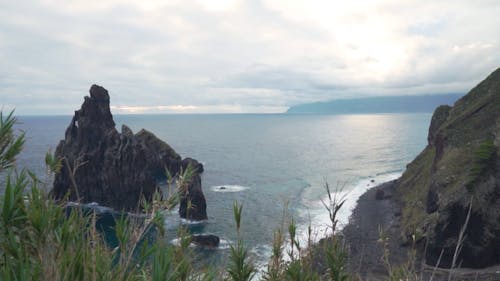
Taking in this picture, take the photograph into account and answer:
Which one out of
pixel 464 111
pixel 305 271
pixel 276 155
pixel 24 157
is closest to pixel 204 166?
pixel 276 155

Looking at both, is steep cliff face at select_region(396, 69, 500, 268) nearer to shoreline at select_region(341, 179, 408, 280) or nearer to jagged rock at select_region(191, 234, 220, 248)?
shoreline at select_region(341, 179, 408, 280)

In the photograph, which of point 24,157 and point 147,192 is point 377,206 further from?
point 24,157

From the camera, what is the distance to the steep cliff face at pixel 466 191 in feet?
131

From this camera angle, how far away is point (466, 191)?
42406 millimetres

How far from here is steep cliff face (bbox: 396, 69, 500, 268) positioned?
131ft

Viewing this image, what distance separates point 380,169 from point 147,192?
232 feet

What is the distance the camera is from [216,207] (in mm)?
65312

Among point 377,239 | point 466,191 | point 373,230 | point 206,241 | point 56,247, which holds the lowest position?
point 377,239

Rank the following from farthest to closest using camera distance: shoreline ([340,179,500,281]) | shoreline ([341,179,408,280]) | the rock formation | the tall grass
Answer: the rock formation < shoreline ([341,179,408,280]) < shoreline ([340,179,500,281]) < the tall grass

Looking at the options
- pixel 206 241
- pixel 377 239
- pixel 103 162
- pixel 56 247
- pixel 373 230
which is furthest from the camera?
pixel 103 162

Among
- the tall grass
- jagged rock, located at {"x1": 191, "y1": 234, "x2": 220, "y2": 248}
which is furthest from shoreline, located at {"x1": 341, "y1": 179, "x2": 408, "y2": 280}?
the tall grass

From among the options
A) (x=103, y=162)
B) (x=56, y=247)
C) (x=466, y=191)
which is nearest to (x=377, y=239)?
(x=466, y=191)

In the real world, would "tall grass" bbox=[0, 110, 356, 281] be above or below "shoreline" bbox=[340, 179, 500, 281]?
above

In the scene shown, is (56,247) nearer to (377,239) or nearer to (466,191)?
(466,191)
